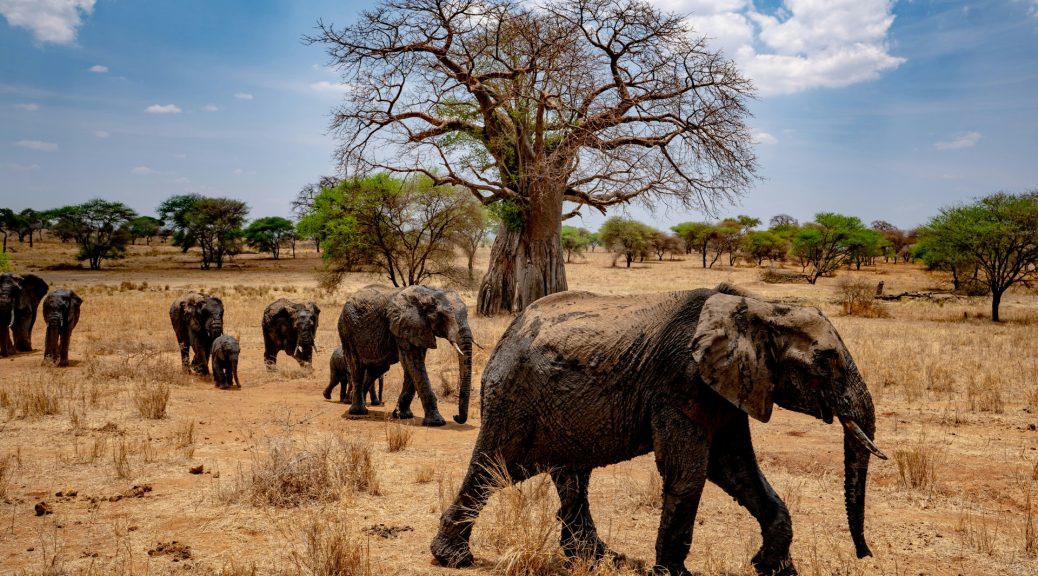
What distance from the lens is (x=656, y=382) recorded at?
4.16m

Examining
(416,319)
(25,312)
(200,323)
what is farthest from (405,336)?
(25,312)

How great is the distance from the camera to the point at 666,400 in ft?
13.5

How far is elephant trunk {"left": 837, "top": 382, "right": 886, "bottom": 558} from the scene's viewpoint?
3.71m

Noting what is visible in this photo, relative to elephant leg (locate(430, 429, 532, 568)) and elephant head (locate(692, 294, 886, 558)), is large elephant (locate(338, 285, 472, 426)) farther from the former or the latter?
elephant head (locate(692, 294, 886, 558))

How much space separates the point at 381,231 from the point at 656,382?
25.8 metres

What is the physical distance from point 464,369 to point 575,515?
4452 millimetres

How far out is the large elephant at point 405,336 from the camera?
957 cm

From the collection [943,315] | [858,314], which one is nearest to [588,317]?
[858,314]

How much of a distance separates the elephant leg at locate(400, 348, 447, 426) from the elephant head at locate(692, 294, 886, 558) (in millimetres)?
6149

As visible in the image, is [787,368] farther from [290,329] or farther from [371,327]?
[290,329]

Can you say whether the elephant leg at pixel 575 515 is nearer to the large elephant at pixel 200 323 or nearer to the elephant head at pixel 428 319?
the elephant head at pixel 428 319

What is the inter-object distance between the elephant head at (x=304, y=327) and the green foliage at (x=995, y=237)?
2271 centimetres

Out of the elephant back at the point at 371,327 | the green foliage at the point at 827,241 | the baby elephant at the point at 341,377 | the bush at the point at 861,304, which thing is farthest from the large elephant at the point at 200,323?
the green foliage at the point at 827,241

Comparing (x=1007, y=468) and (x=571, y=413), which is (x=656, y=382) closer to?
(x=571, y=413)
